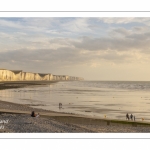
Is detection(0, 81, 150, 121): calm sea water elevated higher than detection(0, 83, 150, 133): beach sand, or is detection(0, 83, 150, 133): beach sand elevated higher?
detection(0, 81, 150, 121): calm sea water

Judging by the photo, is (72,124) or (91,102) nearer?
(72,124)

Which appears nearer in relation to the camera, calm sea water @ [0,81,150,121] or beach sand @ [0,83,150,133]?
beach sand @ [0,83,150,133]

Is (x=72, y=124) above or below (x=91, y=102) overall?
below

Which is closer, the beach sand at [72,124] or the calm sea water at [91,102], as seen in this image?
the beach sand at [72,124]

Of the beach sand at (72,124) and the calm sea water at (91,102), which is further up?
the calm sea water at (91,102)
